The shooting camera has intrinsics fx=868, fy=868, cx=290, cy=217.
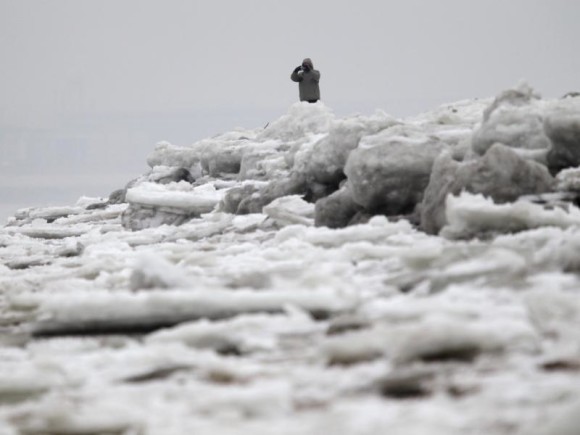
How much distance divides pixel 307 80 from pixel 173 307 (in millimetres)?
12790

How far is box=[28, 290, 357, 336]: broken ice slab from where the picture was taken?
16.0ft

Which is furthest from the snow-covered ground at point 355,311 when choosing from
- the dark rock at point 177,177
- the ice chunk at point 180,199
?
the dark rock at point 177,177

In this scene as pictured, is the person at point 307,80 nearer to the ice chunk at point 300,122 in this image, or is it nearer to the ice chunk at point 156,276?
the ice chunk at point 300,122

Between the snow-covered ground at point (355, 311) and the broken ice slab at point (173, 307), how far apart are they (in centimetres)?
1

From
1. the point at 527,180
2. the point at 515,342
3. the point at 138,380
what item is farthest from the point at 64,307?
the point at 527,180

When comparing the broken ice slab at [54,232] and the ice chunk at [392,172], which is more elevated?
the ice chunk at [392,172]

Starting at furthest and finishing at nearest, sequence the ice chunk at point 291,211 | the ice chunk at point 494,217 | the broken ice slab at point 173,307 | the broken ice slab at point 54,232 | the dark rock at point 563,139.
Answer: the broken ice slab at point 54,232 < the ice chunk at point 291,211 < the dark rock at point 563,139 < the ice chunk at point 494,217 < the broken ice slab at point 173,307

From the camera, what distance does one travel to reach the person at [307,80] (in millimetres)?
17266

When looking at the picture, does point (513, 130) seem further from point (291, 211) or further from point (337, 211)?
point (291, 211)

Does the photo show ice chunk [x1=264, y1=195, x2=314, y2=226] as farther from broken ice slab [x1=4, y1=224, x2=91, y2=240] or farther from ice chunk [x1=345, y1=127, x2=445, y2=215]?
broken ice slab [x1=4, y1=224, x2=91, y2=240]

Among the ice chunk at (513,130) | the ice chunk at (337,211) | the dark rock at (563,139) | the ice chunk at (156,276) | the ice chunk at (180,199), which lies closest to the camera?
the ice chunk at (156,276)

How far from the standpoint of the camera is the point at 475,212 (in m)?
6.23

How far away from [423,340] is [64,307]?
241 cm

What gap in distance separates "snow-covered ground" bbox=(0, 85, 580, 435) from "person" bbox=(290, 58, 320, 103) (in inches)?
307
